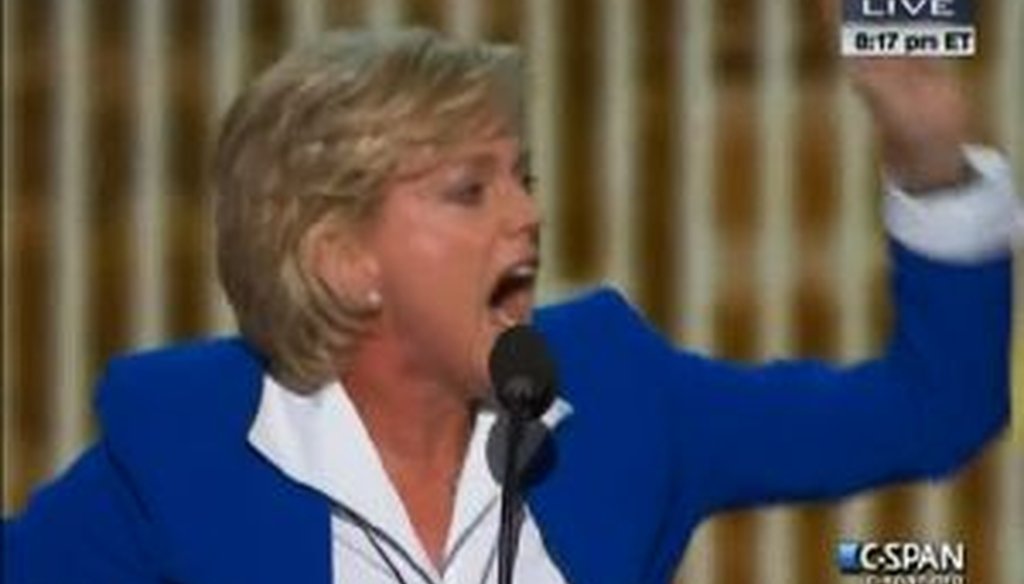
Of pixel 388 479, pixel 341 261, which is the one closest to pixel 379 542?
pixel 388 479

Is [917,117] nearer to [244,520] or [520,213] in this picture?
[520,213]

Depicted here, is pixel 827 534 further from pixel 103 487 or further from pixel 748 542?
pixel 103 487

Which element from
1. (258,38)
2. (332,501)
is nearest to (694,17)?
(258,38)

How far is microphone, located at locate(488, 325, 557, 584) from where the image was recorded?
1110mm

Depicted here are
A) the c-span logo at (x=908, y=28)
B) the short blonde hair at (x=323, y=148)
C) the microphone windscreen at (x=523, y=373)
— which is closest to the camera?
the microphone windscreen at (x=523, y=373)

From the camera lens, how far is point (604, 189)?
4.89ft

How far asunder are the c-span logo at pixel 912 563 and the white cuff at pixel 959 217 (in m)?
0.21

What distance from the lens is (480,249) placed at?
1.21 meters

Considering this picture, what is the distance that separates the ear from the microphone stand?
0.13 metres

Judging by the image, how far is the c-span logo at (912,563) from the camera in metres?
1.45

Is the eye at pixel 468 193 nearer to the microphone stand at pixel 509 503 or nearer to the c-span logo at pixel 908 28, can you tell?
the microphone stand at pixel 509 503

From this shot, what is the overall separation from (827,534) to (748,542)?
48 millimetres

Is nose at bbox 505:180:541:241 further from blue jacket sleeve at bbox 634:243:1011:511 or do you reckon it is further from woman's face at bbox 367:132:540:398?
blue jacket sleeve at bbox 634:243:1011:511

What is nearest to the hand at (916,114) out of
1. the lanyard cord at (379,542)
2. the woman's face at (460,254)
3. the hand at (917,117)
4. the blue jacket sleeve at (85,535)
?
the hand at (917,117)
